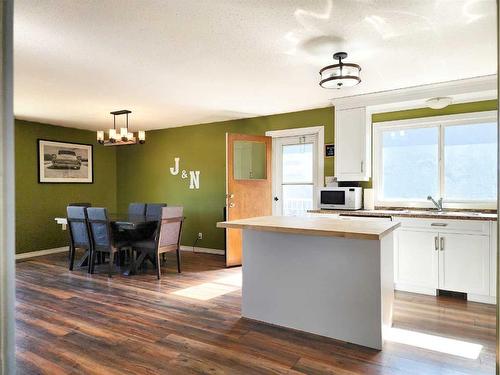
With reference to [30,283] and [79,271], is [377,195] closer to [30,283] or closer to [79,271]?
[79,271]

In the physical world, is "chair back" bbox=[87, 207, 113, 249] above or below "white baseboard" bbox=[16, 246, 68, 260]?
above

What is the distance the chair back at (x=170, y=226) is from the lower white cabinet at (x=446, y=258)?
273 centimetres

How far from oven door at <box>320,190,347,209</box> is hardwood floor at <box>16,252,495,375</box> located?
4.04 ft

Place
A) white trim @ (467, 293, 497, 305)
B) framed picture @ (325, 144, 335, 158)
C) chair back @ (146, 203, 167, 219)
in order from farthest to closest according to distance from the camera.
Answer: chair back @ (146, 203, 167, 219) < framed picture @ (325, 144, 335, 158) < white trim @ (467, 293, 497, 305)

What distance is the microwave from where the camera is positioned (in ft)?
13.7

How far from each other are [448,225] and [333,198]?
1.31m

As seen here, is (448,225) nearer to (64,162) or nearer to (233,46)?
(233,46)

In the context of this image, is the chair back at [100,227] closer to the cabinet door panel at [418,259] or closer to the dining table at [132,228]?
the dining table at [132,228]

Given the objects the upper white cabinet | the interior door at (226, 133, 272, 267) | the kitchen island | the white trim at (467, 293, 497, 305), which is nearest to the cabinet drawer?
the white trim at (467, 293, 497, 305)

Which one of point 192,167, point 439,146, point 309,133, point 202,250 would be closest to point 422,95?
point 439,146

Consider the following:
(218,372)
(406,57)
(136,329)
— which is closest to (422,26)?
(406,57)

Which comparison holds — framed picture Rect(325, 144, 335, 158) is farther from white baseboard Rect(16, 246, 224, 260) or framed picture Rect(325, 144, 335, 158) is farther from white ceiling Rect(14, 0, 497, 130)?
white baseboard Rect(16, 246, 224, 260)

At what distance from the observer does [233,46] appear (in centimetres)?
267

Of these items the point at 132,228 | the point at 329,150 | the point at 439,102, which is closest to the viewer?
the point at 439,102
